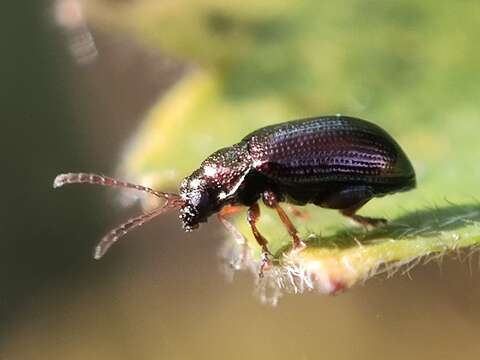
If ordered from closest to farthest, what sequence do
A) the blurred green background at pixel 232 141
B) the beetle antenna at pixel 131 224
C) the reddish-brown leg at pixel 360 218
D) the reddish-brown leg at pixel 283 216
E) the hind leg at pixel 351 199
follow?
the reddish-brown leg at pixel 283 216, the reddish-brown leg at pixel 360 218, the hind leg at pixel 351 199, the beetle antenna at pixel 131 224, the blurred green background at pixel 232 141

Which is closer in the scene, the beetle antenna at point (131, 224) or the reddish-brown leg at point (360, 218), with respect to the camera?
the reddish-brown leg at point (360, 218)

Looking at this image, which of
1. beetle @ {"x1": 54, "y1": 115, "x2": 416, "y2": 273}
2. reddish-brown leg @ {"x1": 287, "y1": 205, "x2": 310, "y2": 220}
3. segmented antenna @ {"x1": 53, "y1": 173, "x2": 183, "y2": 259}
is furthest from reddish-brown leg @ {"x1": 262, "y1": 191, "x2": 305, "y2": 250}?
segmented antenna @ {"x1": 53, "y1": 173, "x2": 183, "y2": 259}

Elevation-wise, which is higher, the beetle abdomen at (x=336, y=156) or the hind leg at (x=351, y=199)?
the beetle abdomen at (x=336, y=156)

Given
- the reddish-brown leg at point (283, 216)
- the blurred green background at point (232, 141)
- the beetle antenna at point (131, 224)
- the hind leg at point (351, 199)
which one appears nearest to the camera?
the reddish-brown leg at point (283, 216)

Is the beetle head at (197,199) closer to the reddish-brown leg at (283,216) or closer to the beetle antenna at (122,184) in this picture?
the beetle antenna at (122,184)

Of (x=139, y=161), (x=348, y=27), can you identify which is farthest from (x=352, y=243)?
(x=348, y=27)

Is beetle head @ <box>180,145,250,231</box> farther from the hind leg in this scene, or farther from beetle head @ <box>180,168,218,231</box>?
the hind leg

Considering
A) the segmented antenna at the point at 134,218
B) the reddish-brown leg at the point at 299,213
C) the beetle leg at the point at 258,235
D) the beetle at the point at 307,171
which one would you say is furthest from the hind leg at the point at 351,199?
the segmented antenna at the point at 134,218
